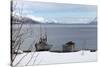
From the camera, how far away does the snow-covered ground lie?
2.89 meters

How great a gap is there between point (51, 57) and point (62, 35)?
14.1 inches

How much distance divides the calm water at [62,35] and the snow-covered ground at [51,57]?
0.34 ft

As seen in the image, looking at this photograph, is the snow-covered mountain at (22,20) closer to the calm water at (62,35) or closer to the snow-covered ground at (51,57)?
the calm water at (62,35)

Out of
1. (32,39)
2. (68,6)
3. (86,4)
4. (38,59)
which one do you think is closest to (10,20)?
(32,39)

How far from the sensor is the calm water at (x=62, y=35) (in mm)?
2918

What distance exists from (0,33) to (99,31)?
5.00 feet

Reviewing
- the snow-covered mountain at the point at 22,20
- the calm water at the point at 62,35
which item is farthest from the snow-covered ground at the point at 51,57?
the snow-covered mountain at the point at 22,20

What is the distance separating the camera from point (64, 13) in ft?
10.2

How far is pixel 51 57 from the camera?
3.03 m

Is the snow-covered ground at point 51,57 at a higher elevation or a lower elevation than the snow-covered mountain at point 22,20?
lower

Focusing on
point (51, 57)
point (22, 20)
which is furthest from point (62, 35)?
point (22, 20)

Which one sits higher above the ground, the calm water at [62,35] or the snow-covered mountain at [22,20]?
the snow-covered mountain at [22,20]

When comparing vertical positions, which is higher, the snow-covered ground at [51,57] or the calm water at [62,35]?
the calm water at [62,35]

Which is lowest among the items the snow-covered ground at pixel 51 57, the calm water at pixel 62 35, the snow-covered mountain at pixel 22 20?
the snow-covered ground at pixel 51 57
